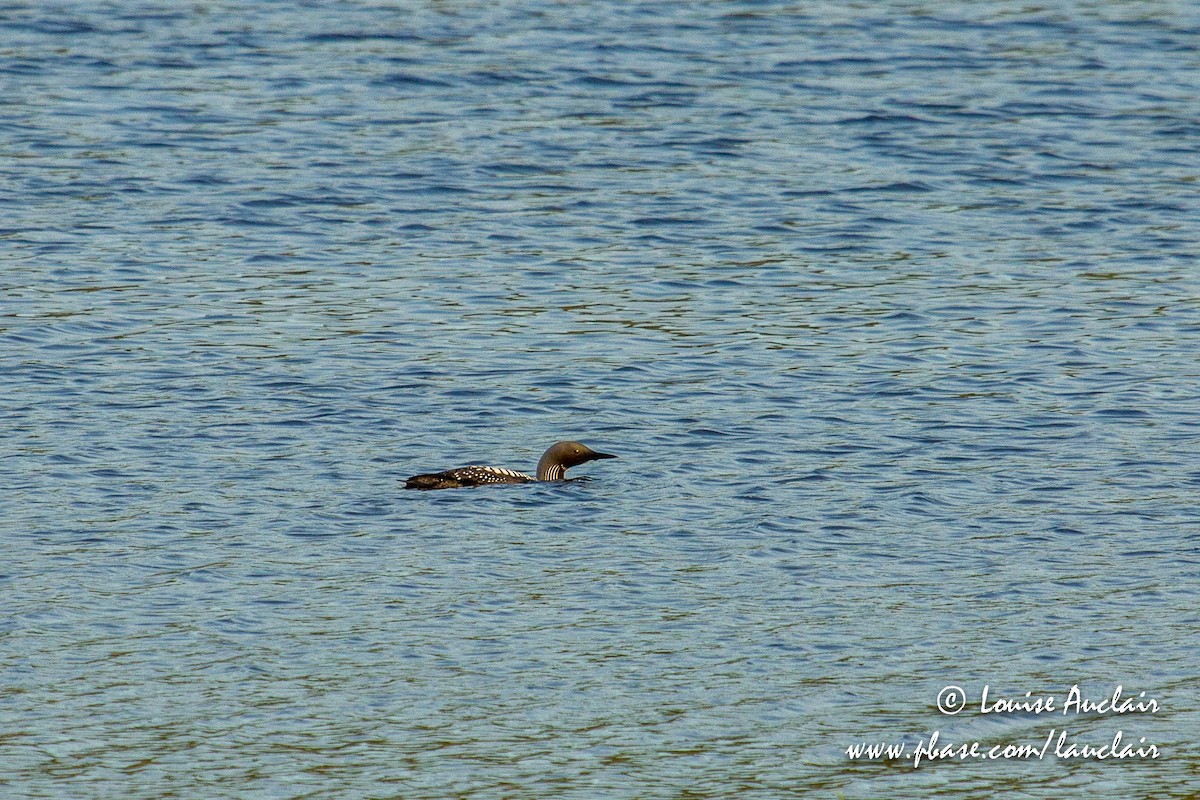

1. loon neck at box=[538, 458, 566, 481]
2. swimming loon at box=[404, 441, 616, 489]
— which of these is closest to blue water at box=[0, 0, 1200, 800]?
swimming loon at box=[404, 441, 616, 489]

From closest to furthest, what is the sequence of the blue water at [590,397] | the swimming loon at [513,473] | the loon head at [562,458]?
1. the blue water at [590,397]
2. the swimming loon at [513,473]
3. the loon head at [562,458]

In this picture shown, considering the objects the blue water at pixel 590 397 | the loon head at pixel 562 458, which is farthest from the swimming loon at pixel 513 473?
the blue water at pixel 590 397

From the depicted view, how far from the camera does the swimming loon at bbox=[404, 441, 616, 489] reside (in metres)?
14.6

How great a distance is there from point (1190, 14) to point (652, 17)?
8840 mm

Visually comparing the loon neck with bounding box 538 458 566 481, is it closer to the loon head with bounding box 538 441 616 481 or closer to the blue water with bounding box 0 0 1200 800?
the loon head with bounding box 538 441 616 481

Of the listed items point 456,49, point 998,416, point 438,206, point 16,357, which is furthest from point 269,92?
point 998,416

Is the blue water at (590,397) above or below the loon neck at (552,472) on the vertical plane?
above

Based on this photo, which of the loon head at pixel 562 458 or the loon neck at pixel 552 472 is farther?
the loon neck at pixel 552 472

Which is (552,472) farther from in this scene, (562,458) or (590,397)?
(590,397)

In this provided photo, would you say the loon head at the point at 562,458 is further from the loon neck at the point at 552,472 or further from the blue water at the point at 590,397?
the blue water at the point at 590,397

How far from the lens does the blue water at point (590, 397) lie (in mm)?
10914

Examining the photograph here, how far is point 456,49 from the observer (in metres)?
30.1

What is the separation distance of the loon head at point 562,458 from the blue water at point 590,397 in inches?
9.1

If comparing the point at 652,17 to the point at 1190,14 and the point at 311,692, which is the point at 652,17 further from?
the point at 311,692
